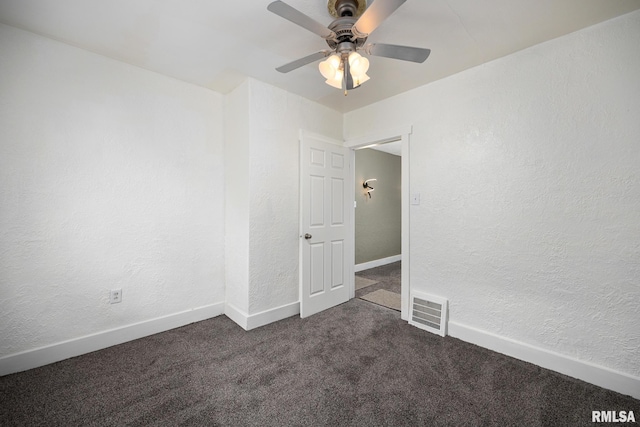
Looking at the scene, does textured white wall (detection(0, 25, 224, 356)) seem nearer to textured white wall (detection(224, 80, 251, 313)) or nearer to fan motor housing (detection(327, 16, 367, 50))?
textured white wall (detection(224, 80, 251, 313))

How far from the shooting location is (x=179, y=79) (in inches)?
105

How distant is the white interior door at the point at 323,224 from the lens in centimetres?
297

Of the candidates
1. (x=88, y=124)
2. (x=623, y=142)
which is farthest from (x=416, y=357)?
(x=88, y=124)

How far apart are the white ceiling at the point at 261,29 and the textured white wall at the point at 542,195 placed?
26cm

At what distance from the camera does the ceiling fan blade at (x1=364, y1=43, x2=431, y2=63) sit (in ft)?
4.94

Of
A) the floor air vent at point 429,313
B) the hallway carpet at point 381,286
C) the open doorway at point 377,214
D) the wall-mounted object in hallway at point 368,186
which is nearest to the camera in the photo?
the floor air vent at point 429,313

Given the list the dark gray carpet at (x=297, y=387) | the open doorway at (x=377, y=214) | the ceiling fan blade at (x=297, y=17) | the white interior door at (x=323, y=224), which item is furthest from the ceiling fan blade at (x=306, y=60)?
the open doorway at (x=377, y=214)

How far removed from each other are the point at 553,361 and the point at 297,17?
290 cm

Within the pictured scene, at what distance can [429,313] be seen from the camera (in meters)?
2.65

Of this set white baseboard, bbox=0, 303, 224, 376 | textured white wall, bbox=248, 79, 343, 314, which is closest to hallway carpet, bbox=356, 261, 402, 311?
textured white wall, bbox=248, 79, 343, 314

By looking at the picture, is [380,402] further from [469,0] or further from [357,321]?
[469,0]

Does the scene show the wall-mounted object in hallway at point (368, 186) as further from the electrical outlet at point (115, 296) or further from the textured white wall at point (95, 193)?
the electrical outlet at point (115, 296)

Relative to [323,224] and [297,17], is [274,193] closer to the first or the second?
[323,224]

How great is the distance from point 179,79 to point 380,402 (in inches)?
129
